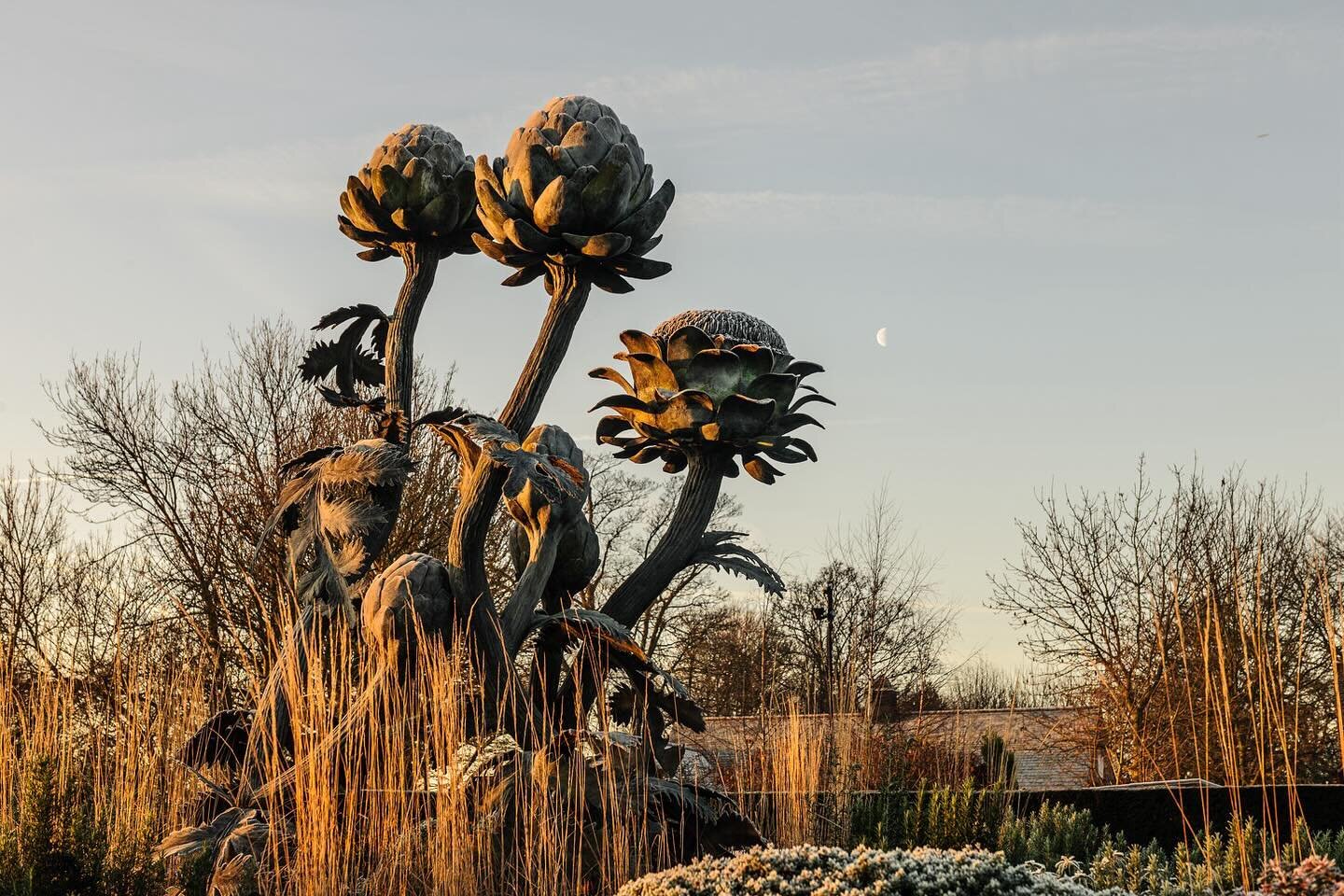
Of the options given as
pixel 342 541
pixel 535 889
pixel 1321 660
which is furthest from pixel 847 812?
pixel 1321 660

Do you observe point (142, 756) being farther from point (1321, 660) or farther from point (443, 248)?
point (1321, 660)

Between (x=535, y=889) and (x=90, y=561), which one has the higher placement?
(x=90, y=561)

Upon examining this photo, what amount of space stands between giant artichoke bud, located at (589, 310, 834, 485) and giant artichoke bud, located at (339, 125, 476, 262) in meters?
1.07

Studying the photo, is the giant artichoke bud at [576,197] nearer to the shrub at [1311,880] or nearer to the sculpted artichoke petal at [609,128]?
the sculpted artichoke petal at [609,128]

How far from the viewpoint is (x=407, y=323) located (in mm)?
6535

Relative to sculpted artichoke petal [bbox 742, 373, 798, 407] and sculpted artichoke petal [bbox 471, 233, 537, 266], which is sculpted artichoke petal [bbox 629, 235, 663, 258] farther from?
sculpted artichoke petal [bbox 742, 373, 798, 407]

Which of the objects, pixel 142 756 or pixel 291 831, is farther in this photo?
pixel 142 756

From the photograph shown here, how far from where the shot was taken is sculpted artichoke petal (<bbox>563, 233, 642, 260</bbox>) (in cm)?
591

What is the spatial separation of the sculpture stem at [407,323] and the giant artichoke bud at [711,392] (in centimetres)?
93

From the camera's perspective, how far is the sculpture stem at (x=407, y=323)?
6348 mm

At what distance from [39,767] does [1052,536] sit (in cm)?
1592

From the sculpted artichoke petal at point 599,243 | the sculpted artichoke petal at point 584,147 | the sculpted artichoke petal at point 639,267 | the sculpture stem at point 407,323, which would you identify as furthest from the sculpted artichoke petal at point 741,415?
the sculpture stem at point 407,323

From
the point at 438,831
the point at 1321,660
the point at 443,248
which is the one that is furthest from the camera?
the point at 1321,660

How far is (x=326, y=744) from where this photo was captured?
14.6ft
